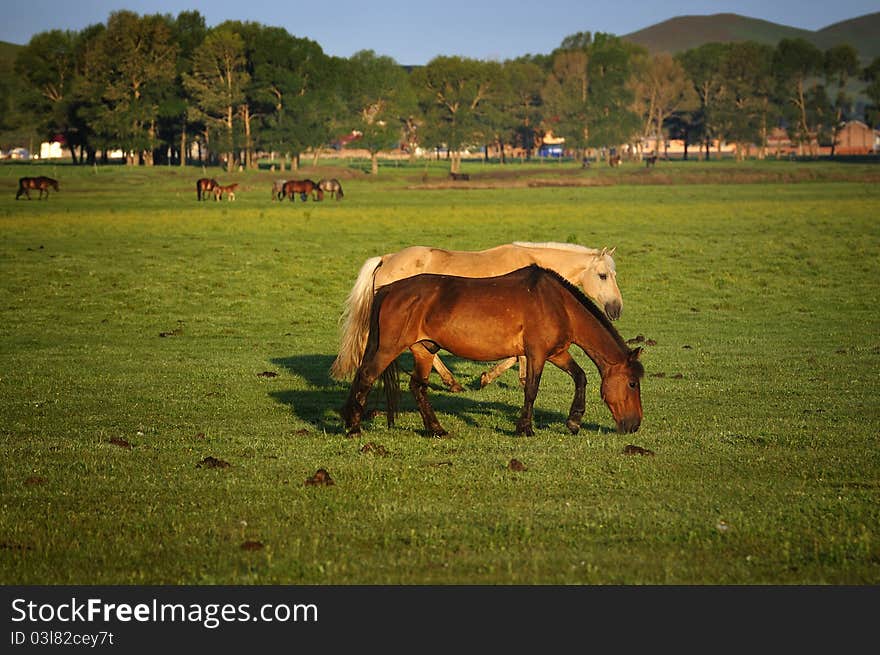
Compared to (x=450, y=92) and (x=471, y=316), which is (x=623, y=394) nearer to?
(x=471, y=316)

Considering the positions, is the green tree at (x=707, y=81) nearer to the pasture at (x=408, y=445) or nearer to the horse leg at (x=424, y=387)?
the pasture at (x=408, y=445)

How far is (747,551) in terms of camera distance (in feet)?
24.5

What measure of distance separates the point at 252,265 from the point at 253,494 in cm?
2308

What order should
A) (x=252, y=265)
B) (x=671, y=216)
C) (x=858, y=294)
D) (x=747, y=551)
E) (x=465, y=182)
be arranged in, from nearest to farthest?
(x=747, y=551) < (x=858, y=294) < (x=252, y=265) < (x=671, y=216) < (x=465, y=182)

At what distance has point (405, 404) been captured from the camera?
13.8 meters

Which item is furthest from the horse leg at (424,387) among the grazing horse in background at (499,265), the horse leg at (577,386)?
the grazing horse in background at (499,265)

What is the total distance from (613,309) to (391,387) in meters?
5.60

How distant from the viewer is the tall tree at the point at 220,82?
106m

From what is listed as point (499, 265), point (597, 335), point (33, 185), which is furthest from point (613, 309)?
point (33, 185)

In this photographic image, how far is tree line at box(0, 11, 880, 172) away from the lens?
10512cm

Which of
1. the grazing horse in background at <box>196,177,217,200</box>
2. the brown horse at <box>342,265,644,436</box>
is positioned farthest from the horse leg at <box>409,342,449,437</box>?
the grazing horse in background at <box>196,177,217,200</box>

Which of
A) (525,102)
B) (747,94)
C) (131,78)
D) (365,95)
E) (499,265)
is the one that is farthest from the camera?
(525,102)
